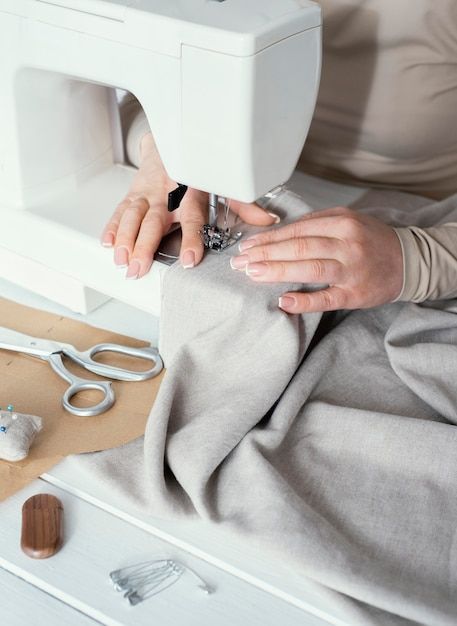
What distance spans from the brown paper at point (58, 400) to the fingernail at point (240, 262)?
178 millimetres

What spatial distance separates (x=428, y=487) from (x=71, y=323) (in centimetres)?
56

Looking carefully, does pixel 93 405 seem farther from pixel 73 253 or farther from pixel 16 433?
pixel 73 253

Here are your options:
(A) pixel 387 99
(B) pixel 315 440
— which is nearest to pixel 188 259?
(B) pixel 315 440

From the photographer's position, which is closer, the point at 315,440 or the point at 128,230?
the point at 315,440

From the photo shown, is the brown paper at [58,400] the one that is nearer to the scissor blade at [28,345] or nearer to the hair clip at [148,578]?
the scissor blade at [28,345]

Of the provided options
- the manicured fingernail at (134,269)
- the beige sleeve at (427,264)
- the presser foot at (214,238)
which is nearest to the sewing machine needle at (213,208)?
the presser foot at (214,238)

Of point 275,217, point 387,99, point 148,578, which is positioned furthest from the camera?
point 387,99

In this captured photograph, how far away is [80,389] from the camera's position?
1.13m

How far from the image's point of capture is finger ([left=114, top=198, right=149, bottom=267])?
3.87ft

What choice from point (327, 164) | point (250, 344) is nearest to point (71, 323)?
point (250, 344)

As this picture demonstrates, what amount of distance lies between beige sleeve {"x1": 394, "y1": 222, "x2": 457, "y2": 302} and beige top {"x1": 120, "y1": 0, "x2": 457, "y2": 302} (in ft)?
1.26

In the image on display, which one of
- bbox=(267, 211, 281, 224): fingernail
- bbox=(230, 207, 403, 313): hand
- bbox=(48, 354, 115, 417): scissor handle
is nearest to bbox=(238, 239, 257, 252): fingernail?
bbox=(230, 207, 403, 313): hand

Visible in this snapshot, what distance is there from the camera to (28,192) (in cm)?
128

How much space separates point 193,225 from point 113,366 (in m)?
0.21
